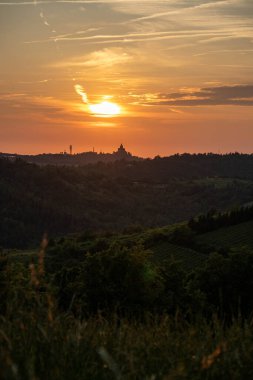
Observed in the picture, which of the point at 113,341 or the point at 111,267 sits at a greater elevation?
the point at 113,341

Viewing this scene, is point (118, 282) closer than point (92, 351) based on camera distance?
No

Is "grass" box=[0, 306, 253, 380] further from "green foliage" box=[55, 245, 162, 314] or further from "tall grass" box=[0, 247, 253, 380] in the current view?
"green foliage" box=[55, 245, 162, 314]

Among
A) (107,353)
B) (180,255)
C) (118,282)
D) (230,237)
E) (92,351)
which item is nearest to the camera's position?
(107,353)

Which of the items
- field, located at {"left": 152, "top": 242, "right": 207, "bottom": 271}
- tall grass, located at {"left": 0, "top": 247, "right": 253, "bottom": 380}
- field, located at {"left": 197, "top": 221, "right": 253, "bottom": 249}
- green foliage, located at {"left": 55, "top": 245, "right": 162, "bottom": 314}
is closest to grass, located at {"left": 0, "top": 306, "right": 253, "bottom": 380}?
tall grass, located at {"left": 0, "top": 247, "right": 253, "bottom": 380}

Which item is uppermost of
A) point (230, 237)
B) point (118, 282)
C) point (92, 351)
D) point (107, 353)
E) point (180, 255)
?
point (107, 353)

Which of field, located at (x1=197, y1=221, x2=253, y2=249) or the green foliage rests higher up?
the green foliage

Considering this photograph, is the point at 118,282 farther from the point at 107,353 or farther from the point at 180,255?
the point at 180,255

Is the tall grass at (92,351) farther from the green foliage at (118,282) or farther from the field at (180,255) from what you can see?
the field at (180,255)

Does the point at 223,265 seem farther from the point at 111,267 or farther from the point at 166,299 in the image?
the point at 111,267

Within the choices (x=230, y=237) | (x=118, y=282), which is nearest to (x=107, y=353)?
(x=118, y=282)

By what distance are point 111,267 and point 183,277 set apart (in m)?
8.75

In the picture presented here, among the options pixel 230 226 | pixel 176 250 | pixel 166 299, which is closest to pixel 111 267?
pixel 166 299

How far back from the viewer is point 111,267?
50562 mm

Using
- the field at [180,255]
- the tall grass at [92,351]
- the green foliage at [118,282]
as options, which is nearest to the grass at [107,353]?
the tall grass at [92,351]
